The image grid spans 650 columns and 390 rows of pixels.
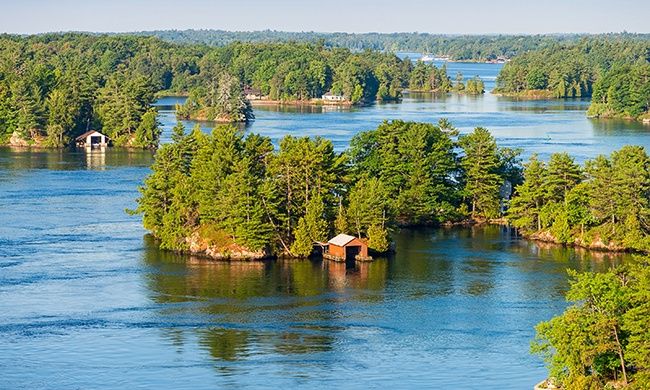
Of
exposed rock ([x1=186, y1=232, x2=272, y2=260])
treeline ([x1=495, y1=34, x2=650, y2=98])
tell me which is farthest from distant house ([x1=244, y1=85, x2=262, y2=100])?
exposed rock ([x1=186, y1=232, x2=272, y2=260])

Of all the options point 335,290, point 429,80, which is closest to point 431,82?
point 429,80

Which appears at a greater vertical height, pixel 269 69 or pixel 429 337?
pixel 269 69

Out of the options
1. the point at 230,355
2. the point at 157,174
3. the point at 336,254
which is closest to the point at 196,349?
the point at 230,355

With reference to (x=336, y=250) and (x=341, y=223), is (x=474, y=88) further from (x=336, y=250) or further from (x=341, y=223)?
(x=336, y=250)

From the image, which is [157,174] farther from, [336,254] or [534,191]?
[534,191]

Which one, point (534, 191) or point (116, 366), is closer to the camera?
point (116, 366)

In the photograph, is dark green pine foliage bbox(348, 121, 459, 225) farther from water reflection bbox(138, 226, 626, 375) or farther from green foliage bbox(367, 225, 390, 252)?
green foliage bbox(367, 225, 390, 252)
